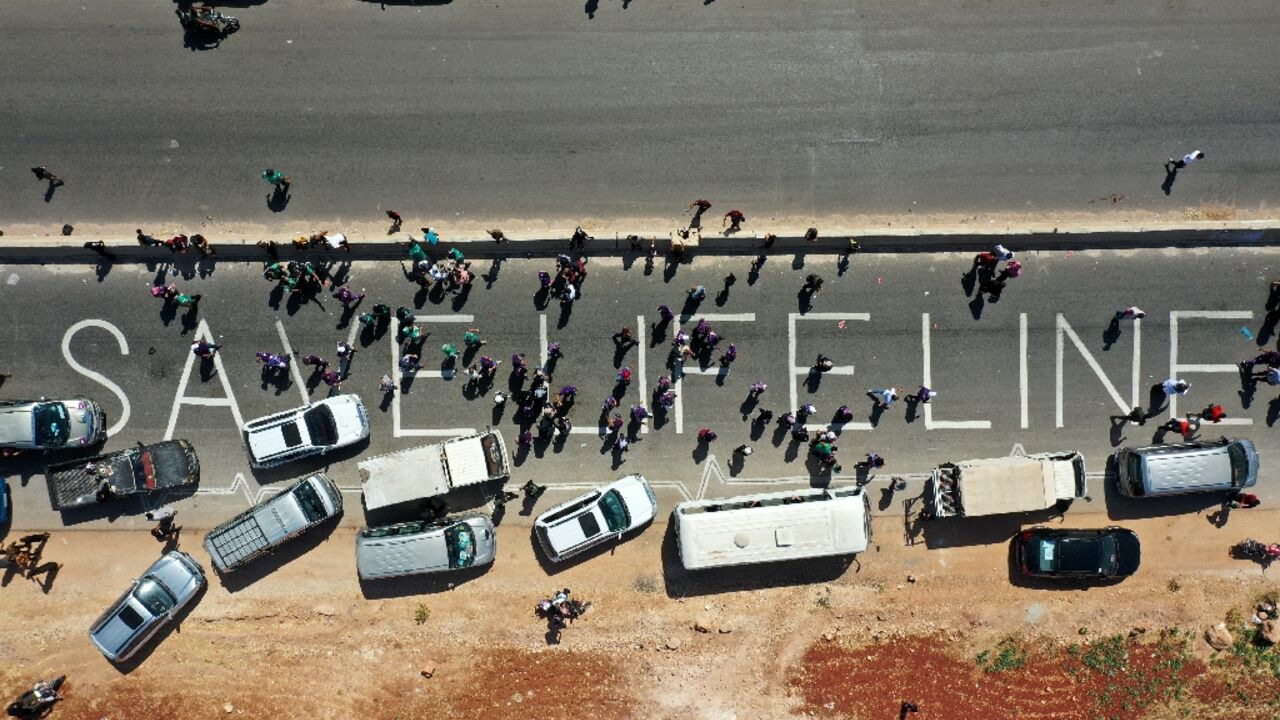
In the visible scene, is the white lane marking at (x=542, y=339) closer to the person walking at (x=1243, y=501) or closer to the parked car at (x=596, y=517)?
the parked car at (x=596, y=517)

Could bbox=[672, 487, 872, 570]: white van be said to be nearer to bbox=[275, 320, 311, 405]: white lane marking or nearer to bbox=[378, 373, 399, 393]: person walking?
bbox=[378, 373, 399, 393]: person walking

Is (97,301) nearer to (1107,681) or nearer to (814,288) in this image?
(814,288)

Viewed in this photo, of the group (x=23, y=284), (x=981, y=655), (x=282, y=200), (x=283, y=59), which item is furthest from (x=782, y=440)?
(x=23, y=284)

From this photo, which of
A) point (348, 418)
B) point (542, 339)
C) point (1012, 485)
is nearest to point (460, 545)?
point (348, 418)

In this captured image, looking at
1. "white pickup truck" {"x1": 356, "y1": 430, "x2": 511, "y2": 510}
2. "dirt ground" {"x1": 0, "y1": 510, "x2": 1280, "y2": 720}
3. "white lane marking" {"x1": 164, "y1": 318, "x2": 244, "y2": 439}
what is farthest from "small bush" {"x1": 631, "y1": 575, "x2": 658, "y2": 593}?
"white lane marking" {"x1": 164, "y1": 318, "x2": 244, "y2": 439}

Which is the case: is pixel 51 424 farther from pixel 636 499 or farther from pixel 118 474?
pixel 636 499
